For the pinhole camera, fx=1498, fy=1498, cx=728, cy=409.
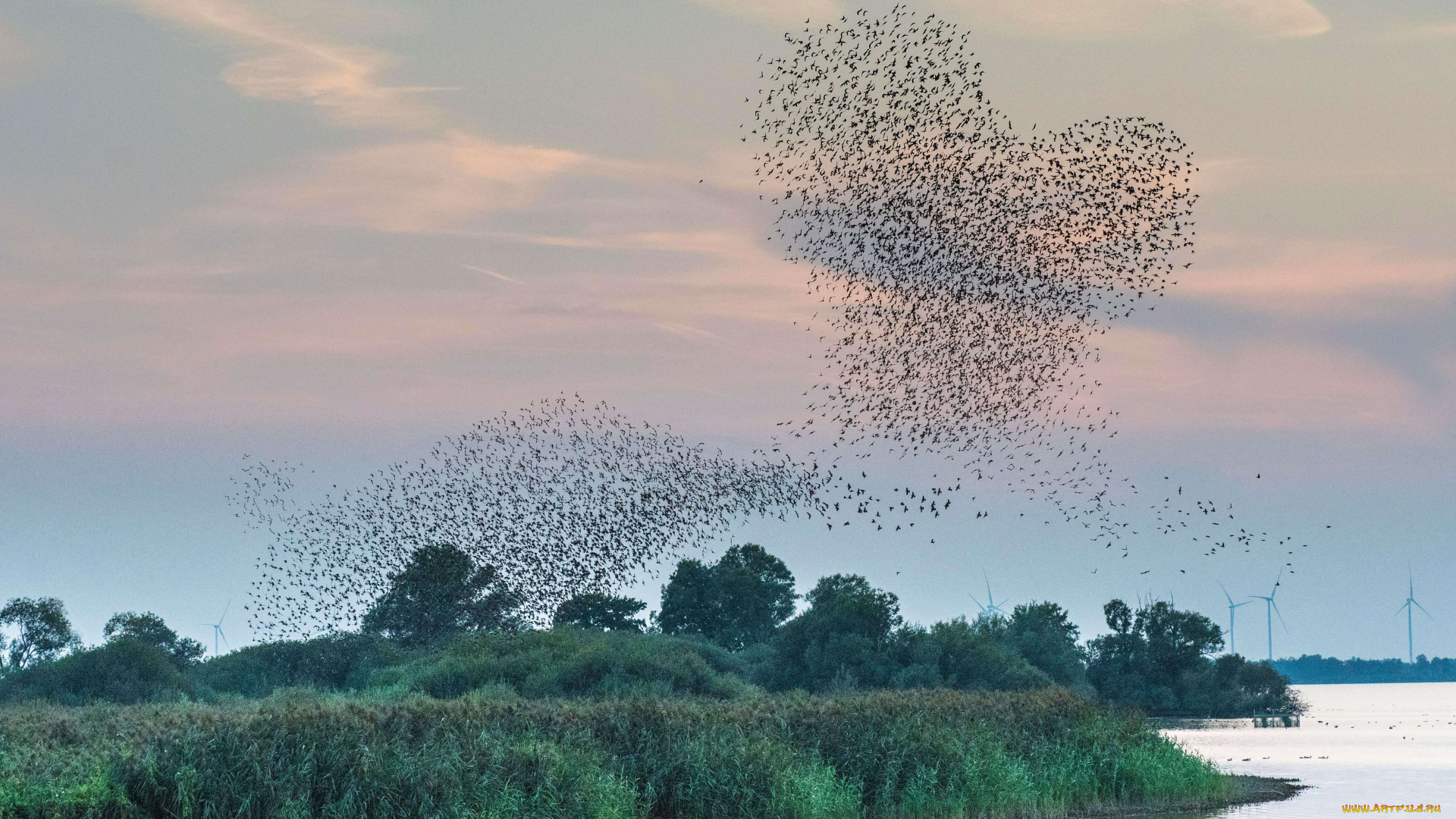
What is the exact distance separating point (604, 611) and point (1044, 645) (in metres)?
38.9

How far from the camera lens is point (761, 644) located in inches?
4407

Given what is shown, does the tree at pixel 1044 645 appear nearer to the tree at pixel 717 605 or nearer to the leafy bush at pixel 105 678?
the tree at pixel 717 605

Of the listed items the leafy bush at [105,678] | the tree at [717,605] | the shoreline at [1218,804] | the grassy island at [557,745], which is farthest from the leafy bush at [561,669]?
the tree at [717,605]

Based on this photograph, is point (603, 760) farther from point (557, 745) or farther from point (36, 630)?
point (36, 630)

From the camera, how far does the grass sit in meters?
29.9

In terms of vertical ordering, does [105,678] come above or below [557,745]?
above

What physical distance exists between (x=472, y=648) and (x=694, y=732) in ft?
110

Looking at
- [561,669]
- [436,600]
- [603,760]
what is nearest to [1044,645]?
[436,600]

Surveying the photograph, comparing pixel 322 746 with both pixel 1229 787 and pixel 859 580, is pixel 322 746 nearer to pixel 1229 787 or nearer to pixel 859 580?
pixel 1229 787

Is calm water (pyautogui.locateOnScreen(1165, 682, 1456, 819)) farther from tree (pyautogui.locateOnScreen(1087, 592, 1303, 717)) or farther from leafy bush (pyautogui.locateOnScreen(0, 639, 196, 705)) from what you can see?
leafy bush (pyautogui.locateOnScreen(0, 639, 196, 705))

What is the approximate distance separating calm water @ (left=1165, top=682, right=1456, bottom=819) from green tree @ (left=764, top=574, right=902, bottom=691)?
18424mm

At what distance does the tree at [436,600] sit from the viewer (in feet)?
323

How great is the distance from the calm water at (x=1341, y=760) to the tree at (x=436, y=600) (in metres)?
45.2

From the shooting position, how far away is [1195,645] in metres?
147
